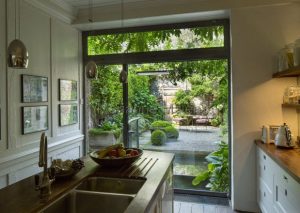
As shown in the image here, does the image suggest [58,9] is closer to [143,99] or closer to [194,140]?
[143,99]

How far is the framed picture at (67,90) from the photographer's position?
3.66m

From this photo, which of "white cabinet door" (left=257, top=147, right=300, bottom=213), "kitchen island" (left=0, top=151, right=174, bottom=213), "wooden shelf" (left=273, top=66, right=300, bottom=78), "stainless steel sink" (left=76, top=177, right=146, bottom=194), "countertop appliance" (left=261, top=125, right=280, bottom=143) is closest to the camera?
"kitchen island" (left=0, top=151, right=174, bottom=213)

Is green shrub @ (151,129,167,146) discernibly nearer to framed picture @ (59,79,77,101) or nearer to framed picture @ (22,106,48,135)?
framed picture @ (59,79,77,101)

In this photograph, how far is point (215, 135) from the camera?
150 inches

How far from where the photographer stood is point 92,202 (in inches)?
64.9

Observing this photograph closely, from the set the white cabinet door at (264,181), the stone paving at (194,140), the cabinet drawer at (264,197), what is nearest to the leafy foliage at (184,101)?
the stone paving at (194,140)

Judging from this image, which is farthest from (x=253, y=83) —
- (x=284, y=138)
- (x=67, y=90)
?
(x=67, y=90)

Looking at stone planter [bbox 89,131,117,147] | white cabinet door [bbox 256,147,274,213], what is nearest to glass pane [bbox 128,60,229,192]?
stone planter [bbox 89,131,117,147]

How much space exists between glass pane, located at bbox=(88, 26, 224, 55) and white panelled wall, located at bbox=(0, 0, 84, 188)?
0.42 metres

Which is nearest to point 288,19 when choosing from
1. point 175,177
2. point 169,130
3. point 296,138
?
point 296,138

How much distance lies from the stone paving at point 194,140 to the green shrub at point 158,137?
0.07 m

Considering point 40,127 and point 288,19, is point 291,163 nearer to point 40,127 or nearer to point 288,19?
point 288,19

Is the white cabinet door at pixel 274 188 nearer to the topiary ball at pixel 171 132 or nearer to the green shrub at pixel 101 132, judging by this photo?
the topiary ball at pixel 171 132

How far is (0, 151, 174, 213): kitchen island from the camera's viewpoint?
1.35 m
